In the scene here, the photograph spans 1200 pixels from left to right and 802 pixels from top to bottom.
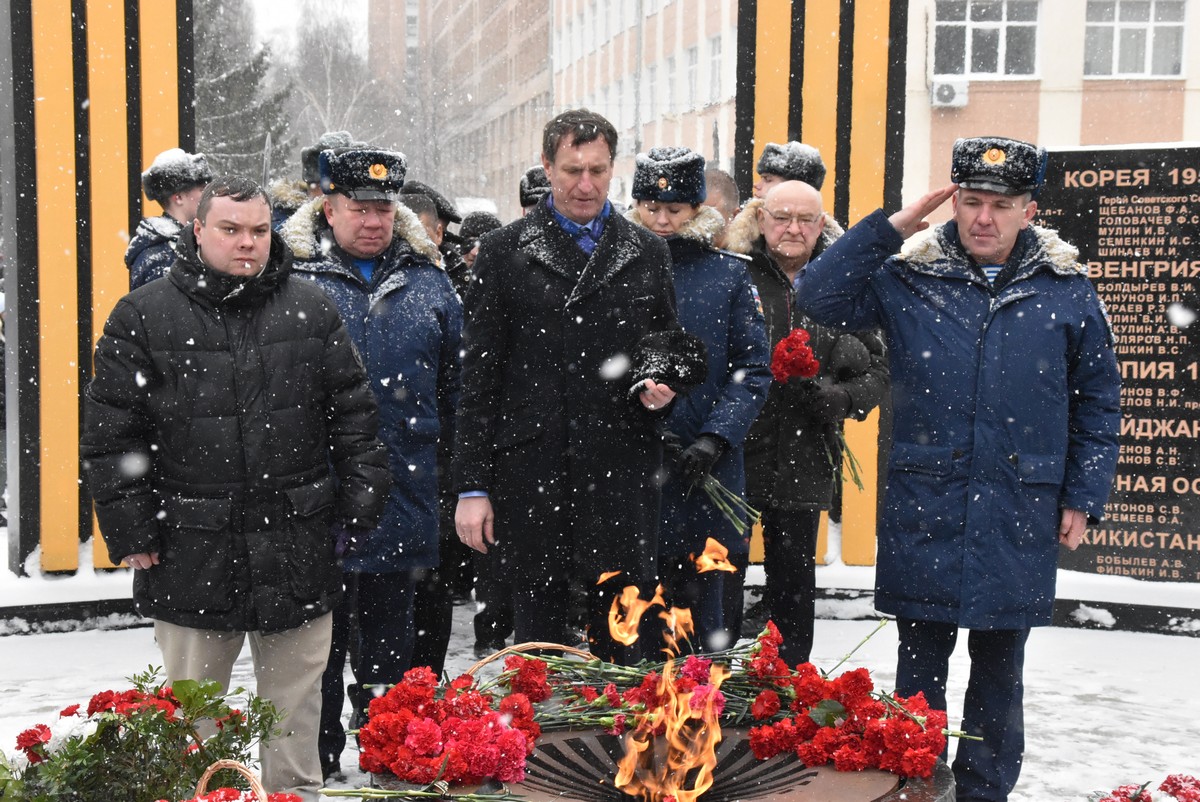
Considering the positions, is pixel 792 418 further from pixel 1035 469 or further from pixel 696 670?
pixel 696 670

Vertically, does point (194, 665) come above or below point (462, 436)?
below

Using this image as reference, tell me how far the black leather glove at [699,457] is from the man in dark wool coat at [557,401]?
294mm

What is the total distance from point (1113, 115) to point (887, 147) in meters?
21.4

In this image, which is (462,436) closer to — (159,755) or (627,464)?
(627,464)

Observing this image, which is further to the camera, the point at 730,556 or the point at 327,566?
the point at 730,556

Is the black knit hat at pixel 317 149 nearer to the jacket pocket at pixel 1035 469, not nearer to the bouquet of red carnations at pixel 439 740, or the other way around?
the jacket pocket at pixel 1035 469

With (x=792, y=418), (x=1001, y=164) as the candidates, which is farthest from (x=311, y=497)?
(x=792, y=418)

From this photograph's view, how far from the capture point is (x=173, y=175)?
6168 mm

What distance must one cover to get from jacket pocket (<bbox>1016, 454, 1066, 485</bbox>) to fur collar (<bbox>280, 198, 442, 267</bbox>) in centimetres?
216

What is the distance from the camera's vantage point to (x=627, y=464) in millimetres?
4406

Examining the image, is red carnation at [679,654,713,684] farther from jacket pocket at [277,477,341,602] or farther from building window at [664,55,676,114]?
building window at [664,55,676,114]

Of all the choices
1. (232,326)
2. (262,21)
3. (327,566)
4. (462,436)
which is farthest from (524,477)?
(262,21)

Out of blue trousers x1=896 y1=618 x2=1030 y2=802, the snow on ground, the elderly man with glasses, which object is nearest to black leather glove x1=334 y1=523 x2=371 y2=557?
the snow on ground

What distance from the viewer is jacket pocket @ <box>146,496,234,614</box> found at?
13.0ft
